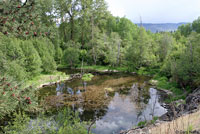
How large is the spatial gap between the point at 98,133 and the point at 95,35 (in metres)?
33.6

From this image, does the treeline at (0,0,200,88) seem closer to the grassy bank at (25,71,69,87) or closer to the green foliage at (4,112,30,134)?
the grassy bank at (25,71,69,87)

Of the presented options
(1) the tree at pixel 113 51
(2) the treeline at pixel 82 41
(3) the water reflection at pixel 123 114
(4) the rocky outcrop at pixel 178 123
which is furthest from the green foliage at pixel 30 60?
(4) the rocky outcrop at pixel 178 123

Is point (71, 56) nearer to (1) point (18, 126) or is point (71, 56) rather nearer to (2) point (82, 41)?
(2) point (82, 41)

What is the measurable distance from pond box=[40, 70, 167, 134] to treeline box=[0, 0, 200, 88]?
4.49 m

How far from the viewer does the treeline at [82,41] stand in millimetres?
5141

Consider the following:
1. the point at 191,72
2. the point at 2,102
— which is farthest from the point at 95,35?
the point at 2,102

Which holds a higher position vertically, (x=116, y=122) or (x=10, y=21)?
(x=10, y=21)

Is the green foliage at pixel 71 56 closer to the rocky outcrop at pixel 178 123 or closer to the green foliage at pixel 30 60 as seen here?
the green foliage at pixel 30 60

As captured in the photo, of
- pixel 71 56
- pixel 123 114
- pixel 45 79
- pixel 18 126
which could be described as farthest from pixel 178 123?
pixel 71 56

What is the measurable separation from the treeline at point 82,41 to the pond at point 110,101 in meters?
4.49

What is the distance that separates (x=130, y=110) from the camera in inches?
662

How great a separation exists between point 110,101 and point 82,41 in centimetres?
3452

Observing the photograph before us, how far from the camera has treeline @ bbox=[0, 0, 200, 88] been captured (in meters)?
5.14

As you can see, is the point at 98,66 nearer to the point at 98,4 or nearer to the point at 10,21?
the point at 98,4
